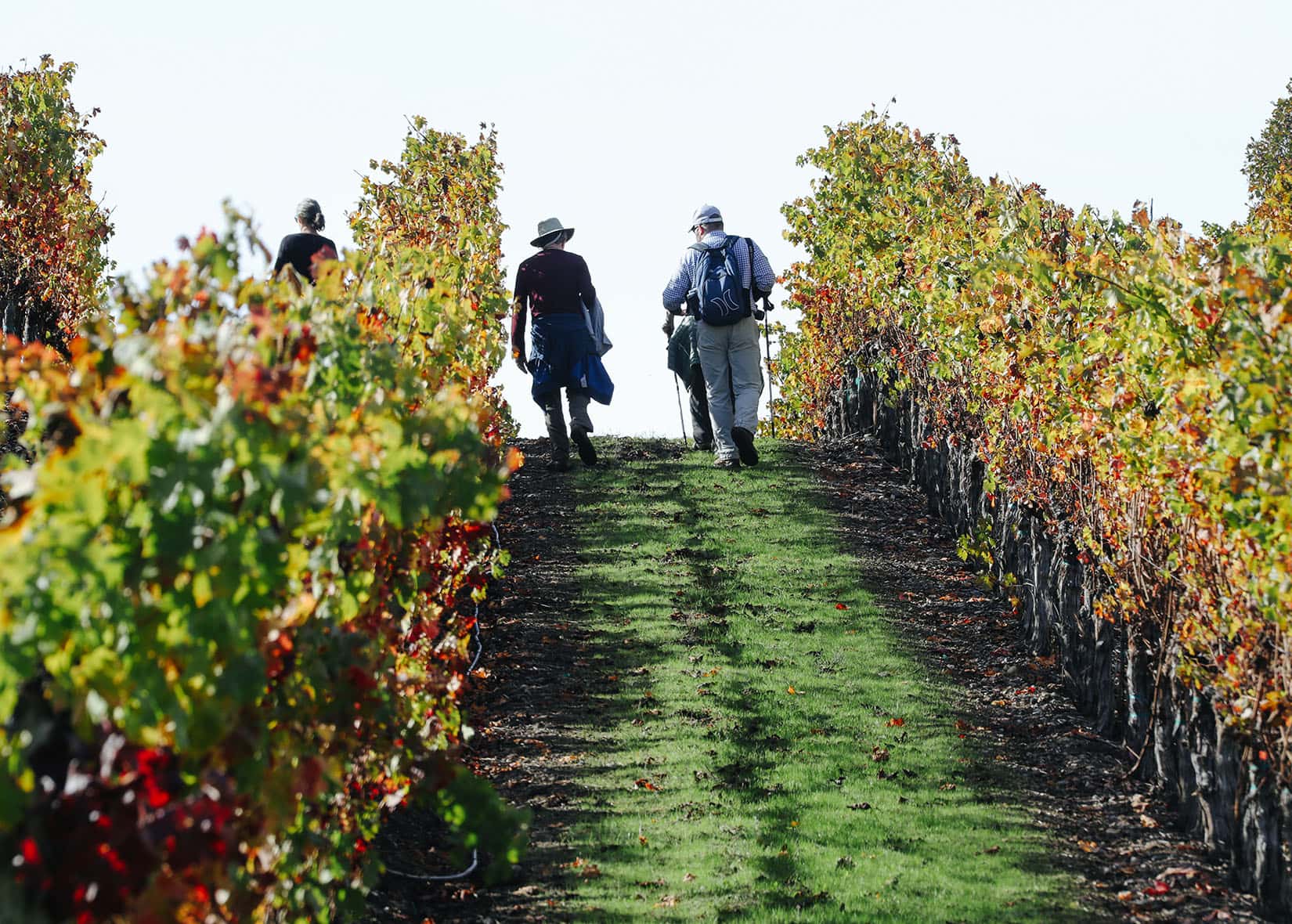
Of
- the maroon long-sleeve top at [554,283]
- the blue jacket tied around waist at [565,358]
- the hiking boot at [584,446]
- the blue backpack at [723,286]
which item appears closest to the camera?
the blue backpack at [723,286]

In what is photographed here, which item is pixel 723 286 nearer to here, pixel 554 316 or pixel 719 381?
pixel 719 381

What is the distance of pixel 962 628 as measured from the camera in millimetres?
9828

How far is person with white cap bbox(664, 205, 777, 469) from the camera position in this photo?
12086 millimetres

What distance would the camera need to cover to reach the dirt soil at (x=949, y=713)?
631 cm

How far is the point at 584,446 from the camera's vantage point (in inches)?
516

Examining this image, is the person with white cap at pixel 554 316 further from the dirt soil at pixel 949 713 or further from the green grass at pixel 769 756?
the green grass at pixel 769 756

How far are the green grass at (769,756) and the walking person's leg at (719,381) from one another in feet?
4.00

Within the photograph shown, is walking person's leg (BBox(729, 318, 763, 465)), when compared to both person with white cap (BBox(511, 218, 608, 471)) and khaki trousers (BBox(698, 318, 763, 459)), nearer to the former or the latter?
khaki trousers (BBox(698, 318, 763, 459))

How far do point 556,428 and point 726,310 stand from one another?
2.01m

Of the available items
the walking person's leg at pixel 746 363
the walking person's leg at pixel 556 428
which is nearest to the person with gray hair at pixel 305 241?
the walking person's leg at pixel 556 428

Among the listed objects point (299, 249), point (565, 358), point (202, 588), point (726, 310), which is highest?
point (299, 249)

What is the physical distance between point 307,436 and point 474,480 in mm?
668

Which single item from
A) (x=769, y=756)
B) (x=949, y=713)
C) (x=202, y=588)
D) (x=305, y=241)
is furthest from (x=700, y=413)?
(x=202, y=588)

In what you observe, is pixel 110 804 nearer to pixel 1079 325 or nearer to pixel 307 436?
pixel 307 436
